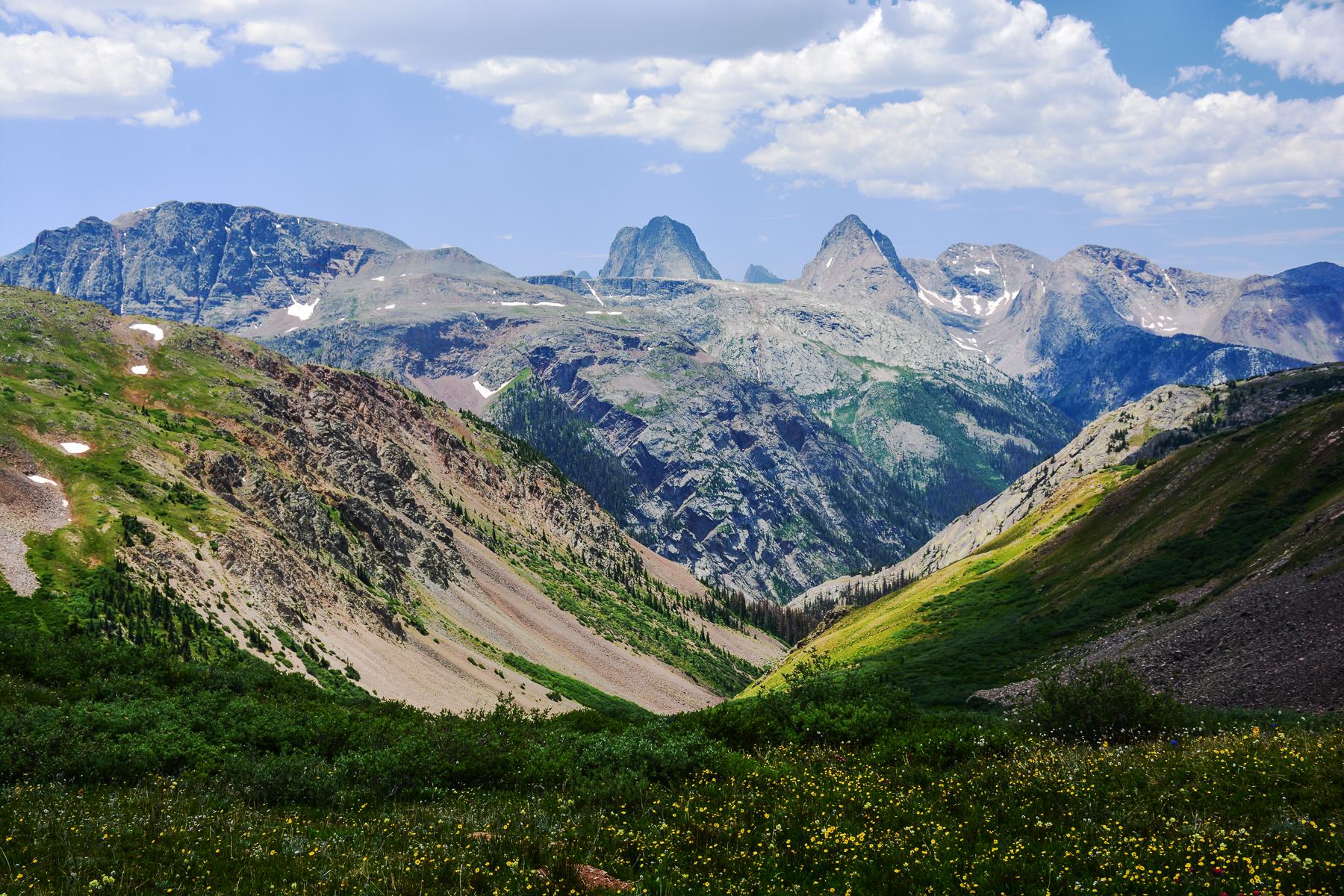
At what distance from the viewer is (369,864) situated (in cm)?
1859

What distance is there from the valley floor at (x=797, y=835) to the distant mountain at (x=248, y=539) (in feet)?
216

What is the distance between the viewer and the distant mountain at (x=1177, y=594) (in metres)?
60.8

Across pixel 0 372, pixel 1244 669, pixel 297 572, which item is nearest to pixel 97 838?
pixel 1244 669

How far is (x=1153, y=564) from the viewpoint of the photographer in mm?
100625

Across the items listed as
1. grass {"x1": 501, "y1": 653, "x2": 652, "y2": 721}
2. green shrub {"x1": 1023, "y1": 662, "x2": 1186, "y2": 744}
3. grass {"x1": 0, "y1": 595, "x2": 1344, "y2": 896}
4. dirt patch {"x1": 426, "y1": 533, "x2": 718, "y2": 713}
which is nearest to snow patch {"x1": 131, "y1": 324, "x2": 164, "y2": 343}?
dirt patch {"x1": 426, "y1": 533, "x2": 718, "y2": 713}

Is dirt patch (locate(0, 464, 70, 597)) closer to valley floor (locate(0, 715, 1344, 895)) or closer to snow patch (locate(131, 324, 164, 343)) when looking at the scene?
valley floor (locate(0, 715, 1344, 895))

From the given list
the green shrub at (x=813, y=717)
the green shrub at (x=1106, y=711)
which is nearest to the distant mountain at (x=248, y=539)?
the green shrub at (x=813, y=717)

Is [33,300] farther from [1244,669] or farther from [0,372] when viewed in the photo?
[1244,669]

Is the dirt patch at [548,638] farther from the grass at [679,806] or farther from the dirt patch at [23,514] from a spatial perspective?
the grass at [679,806]

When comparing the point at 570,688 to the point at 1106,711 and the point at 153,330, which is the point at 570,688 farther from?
the point at 153,330

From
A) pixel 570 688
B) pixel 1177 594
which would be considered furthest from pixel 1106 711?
pixel 570 688

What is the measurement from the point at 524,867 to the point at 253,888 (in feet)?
18.9

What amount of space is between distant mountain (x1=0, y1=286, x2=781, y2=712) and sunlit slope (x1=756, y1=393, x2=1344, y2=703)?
58.9m

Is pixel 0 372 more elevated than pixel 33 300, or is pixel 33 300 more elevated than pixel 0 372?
pixel 33 300
